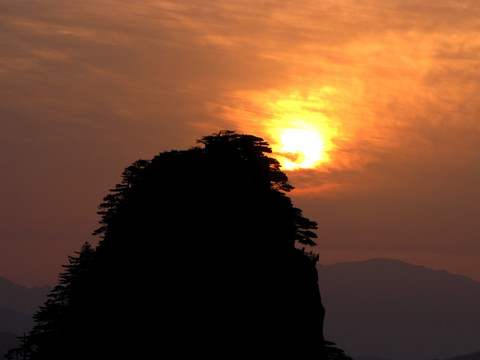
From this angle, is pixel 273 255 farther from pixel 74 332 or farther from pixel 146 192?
pixel 74 332

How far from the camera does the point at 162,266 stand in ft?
201

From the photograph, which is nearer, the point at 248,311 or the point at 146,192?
the point at 248,311

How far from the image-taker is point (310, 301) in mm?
68562

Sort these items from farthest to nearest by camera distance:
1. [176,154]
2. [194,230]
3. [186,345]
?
[176,154] → [194,230] → [186,345]

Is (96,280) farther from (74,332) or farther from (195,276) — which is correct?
(195,276)

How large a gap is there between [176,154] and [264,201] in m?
8.15

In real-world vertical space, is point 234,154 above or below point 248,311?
above

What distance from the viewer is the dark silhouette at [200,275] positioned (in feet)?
195

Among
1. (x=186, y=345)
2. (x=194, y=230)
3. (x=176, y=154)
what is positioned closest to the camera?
(x=186, y=345)

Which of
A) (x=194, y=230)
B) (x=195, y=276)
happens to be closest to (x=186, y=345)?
(x=195, y=276)

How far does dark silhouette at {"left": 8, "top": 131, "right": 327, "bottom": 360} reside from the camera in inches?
2341

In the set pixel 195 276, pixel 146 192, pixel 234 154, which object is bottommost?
pixel 195 276

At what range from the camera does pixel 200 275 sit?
200ft

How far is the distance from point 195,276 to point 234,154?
1226cm
